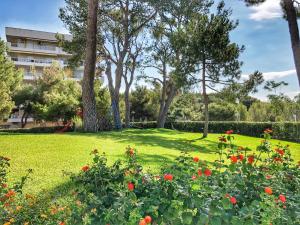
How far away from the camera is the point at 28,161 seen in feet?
23.3

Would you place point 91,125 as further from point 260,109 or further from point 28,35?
point 28,35

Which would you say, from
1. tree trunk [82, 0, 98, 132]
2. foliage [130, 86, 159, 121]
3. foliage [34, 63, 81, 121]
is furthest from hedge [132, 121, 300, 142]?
tree trunk [82, 0, 98, 132]

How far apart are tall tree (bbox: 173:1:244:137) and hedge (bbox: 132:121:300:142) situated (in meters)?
7.48

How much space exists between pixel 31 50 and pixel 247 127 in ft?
115

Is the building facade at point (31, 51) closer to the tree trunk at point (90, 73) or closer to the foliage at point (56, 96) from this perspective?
the foliage at point (56, 96)

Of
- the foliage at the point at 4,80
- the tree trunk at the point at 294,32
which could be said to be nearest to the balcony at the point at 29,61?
the foliage at the point at 4,80

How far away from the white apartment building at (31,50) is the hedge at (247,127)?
21790 mm

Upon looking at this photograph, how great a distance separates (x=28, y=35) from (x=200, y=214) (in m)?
50.0

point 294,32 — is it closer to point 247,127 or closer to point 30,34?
point 247,127

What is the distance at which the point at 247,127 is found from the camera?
92.5ft

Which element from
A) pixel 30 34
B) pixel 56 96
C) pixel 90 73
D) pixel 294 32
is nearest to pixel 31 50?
pixel 30 34

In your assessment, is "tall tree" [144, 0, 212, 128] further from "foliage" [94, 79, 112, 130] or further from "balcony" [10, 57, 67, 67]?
"balcony" [10, 57, 67, 67]

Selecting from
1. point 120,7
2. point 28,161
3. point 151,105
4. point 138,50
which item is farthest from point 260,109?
point 28,161

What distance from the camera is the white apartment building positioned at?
45.8 meters
